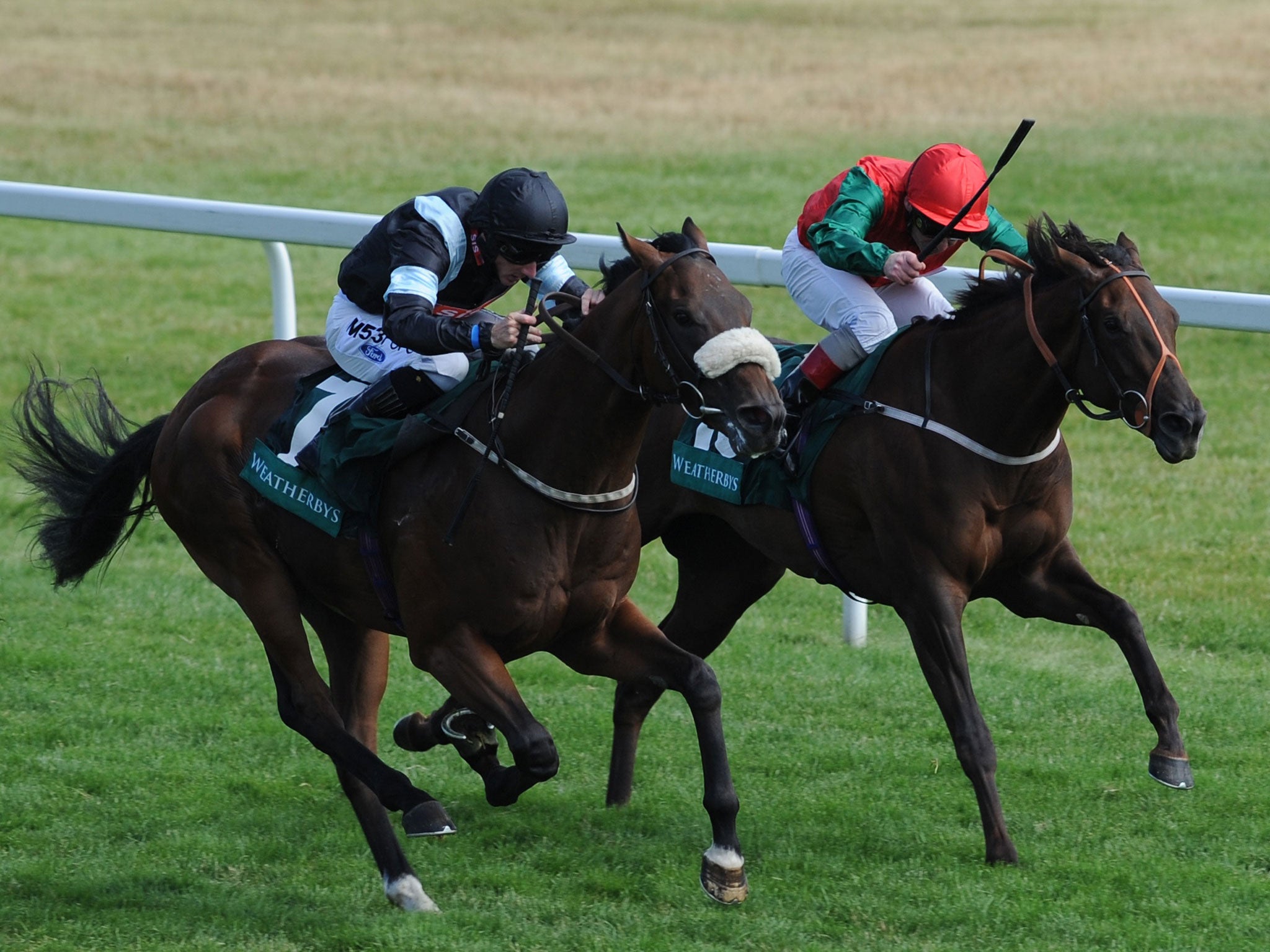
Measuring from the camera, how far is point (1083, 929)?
438 centimetres

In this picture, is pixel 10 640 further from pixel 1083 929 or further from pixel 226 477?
pixel 1083 929

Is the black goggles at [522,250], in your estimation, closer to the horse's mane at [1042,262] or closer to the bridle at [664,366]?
the bridle at [664,366]

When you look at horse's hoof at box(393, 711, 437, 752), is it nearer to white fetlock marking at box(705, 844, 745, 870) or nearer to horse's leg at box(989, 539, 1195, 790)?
white fetlock marking at box(705, 844, 745, 870)

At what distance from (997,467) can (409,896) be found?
196 centimetres

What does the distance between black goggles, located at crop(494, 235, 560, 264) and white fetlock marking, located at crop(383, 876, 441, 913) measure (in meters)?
1.63

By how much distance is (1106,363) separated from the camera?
15.5 feet

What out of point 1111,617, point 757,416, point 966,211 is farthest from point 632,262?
point 1111,617

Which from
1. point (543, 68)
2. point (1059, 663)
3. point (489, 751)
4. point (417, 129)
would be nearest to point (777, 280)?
point (1059, 663)

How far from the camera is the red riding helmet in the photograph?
5.30 m

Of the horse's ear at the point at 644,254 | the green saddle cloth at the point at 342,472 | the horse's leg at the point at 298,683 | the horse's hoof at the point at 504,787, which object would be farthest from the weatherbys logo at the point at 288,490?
the horse's ear at the point at 644,254

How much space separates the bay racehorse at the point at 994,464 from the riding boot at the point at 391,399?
0.89 meters

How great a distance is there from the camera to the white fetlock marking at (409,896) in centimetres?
459

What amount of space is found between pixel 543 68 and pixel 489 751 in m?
18.7

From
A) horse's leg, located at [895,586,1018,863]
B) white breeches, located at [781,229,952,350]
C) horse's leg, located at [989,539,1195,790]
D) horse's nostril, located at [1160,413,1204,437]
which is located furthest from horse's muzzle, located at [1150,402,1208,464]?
white breeches, located at [781,229,952,350]
